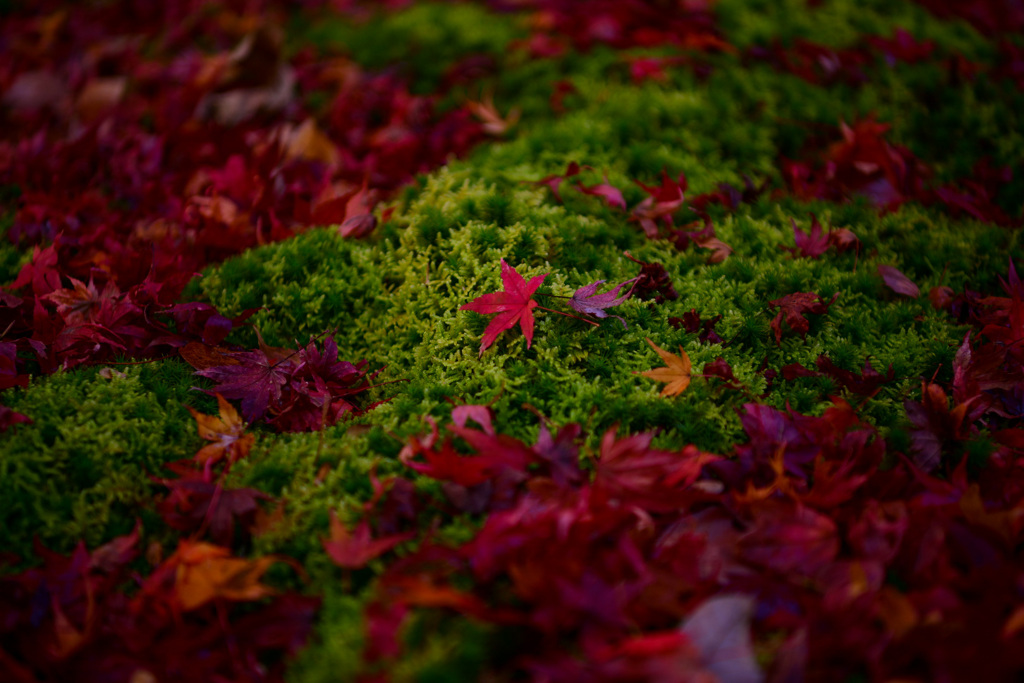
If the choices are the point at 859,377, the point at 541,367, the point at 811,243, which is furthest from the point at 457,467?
the point at 811,243

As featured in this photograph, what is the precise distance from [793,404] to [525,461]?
3.11 ft

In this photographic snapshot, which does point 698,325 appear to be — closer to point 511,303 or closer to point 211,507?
point 511,303

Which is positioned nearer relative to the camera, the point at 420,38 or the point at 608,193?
the point at 608,193

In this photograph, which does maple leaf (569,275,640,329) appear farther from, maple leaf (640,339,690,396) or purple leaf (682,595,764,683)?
purple leaf (682,595,764,683)

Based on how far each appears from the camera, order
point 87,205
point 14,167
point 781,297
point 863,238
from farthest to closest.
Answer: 1. point 14,167
2. point 87,205
3. point 863,238
4. point 781,297

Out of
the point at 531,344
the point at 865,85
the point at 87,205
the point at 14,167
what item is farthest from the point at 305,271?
the point at 865,85

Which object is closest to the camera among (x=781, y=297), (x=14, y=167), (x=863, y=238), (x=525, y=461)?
(x=525, y=461)

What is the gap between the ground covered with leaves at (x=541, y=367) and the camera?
144 centimetres

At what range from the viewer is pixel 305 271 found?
8.13 ft

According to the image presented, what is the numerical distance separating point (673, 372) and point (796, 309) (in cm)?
60

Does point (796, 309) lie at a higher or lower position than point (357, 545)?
higher

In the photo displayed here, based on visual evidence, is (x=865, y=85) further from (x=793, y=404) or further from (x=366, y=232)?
(x=366, y=232)

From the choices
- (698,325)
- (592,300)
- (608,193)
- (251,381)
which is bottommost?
(251,381)

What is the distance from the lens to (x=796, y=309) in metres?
2.25
